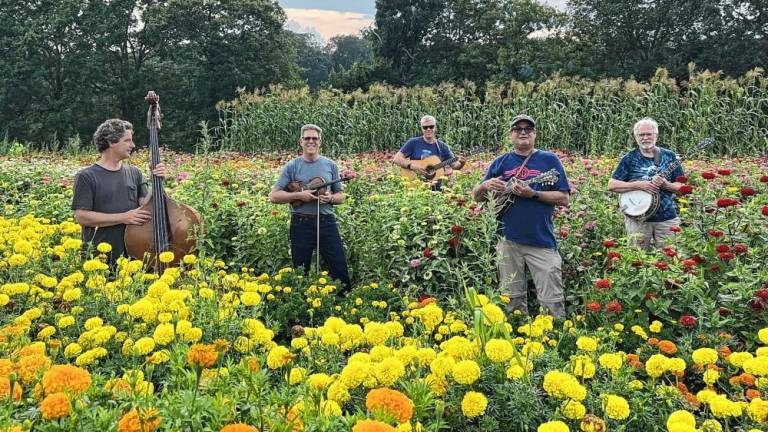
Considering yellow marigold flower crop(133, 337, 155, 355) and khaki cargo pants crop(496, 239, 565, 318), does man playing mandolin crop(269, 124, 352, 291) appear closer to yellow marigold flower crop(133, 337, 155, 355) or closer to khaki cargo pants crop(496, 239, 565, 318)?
khaki cargo pants crop(496, 239, 565, 318)

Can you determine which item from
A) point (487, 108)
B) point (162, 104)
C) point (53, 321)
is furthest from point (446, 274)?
point (162, 104)

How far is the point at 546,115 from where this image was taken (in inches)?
472

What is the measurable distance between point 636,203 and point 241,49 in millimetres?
31130

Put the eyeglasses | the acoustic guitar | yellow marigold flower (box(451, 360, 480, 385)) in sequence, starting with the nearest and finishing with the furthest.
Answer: yellow marigold flower (box(451, 360, 480, 385)), the eyeglasses, the acoustic guitar

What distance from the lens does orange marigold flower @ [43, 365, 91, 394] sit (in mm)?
1423

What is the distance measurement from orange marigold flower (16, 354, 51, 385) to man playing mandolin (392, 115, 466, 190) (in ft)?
18.0

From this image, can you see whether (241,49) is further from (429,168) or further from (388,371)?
(388,371)

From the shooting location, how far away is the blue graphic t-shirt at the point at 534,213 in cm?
420

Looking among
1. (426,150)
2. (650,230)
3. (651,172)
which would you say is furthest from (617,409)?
(426,150)

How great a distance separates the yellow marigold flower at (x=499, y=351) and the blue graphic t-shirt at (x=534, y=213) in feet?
7.82

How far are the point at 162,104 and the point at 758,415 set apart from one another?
3487 cm

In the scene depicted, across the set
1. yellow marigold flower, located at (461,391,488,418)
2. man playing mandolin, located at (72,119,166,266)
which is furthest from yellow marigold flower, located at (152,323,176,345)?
man playing mandolin, located at (72,119,166,266)

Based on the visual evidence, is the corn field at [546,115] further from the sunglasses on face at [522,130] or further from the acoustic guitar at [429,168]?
the sunglasses on face at [522,130]

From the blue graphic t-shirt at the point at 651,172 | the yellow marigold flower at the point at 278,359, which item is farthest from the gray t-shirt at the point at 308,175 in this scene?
the yellow marigold flower at the point at 278,359
